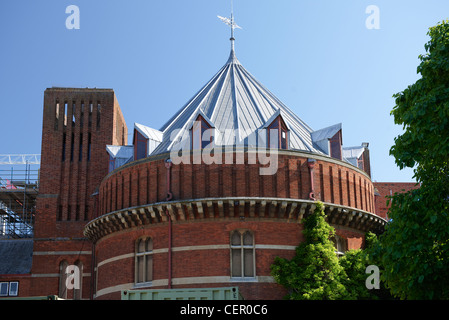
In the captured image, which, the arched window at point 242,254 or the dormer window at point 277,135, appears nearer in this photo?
the arched window at point 242,254

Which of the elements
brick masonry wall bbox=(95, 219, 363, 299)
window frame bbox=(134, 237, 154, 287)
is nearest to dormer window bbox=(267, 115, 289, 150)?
brick masonry wall bbox=(95, 219, 363, 299)

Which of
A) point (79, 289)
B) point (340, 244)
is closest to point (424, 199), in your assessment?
point (340, 244)

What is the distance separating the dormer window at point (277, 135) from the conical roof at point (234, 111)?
30cm

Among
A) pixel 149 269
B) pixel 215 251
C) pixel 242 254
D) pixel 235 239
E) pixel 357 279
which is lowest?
pixel 357 279

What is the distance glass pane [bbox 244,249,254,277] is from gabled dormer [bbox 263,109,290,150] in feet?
17.1

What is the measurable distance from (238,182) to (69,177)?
50.9 ft

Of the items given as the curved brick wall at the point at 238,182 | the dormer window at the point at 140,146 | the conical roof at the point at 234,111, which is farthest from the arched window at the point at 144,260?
the conical roof at the point at 234,111

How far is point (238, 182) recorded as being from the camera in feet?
91.0

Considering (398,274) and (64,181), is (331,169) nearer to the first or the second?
(398,274)

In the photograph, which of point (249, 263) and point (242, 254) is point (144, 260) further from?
point (249, 263)

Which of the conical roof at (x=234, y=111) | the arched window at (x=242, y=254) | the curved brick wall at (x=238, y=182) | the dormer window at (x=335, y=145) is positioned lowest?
the arched window at (x=242, y=254)

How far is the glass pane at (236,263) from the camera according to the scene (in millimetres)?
27031

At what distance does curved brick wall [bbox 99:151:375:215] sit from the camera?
91.1ft

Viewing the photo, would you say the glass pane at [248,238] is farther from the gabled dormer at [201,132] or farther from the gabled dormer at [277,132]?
the gabled dormer at [201,132]
